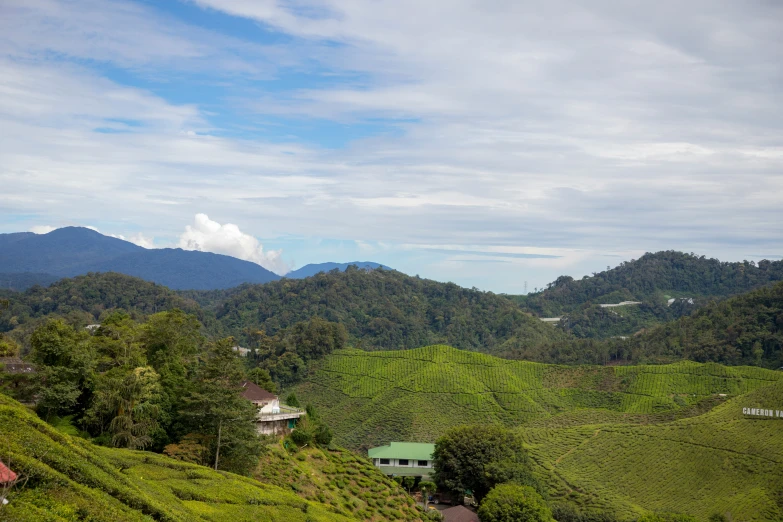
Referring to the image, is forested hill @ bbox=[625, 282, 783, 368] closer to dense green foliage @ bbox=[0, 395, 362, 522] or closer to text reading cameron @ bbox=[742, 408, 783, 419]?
text reading cameron @ bbox=[742, 408, 783, 419]

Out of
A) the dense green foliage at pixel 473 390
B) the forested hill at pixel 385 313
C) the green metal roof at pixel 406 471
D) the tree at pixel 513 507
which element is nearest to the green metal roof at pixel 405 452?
the green metal roof at pixel 406 471

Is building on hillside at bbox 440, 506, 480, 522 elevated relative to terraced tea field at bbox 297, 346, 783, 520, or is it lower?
lower

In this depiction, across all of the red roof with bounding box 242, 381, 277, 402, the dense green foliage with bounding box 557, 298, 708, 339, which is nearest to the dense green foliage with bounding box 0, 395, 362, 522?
the red roof with bounding box 242, 381, 277, 402

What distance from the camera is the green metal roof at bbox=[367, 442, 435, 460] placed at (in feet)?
147

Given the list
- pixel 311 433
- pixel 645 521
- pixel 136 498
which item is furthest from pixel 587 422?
pixel 136 498

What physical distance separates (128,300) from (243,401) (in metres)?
88.8

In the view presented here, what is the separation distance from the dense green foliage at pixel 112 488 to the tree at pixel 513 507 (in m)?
13.7

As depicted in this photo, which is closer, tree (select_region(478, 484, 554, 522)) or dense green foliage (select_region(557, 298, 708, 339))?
tree (select_region(478, 484, 554, 522))

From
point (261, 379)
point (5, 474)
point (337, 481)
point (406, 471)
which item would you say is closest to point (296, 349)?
point (406, 471)

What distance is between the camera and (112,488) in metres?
13.2

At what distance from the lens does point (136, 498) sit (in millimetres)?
13438

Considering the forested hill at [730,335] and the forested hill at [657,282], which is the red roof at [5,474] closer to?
the forested hill at [730,335]

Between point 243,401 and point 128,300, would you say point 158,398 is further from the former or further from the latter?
point 128,300

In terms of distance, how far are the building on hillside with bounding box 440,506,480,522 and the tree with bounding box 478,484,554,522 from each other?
0.61 m
